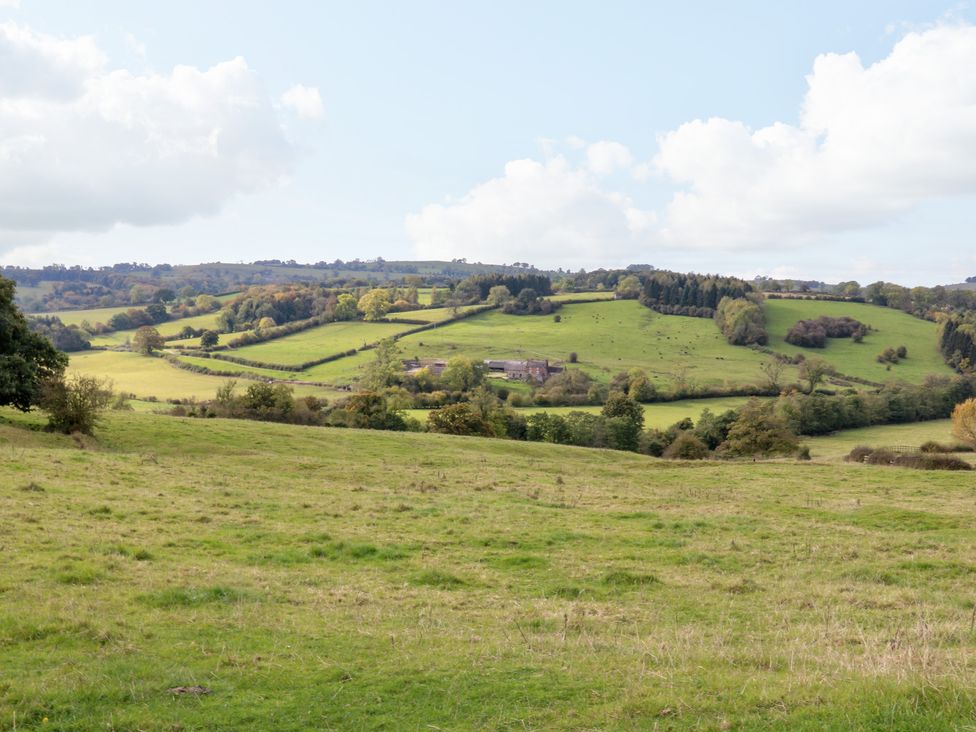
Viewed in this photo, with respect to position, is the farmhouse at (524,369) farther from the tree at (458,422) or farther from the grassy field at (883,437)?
the tree at (458,422)

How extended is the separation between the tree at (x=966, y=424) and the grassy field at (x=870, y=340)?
168 feet

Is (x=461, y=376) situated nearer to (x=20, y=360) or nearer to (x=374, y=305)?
(x=374, y=305)

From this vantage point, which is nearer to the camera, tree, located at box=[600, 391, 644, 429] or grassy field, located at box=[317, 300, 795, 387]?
tree, located at box=[600, 391, 644, 429]

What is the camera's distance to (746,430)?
205 ft

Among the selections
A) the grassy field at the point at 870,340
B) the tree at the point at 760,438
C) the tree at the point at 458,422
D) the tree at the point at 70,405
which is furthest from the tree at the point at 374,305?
the tree at the point at 70,405

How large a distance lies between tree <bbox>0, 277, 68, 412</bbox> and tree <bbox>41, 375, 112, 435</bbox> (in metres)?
0.83

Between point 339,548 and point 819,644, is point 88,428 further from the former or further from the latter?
point 819,644

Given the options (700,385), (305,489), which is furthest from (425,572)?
(700,385)

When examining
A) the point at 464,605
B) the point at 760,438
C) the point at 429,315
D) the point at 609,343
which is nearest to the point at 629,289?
the point at 609,343

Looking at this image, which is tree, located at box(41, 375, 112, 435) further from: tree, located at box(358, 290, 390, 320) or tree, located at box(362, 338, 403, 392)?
tree, located at box(358, 290, 390, 320)

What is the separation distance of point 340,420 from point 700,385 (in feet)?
221

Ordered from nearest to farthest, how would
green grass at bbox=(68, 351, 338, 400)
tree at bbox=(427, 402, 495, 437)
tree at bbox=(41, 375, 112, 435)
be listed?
tree at bbox=(41, 375, 112, 435) < tree at bbox=(427, 402, 495, 437) < green grass at bbox=(68, 351, 338, 400)

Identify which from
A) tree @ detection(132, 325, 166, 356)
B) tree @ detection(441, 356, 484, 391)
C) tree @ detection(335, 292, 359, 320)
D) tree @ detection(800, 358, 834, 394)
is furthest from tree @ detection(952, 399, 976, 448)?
tree @ detection(132, 325, 166, 356)

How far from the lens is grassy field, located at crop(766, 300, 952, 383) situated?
420 feet
